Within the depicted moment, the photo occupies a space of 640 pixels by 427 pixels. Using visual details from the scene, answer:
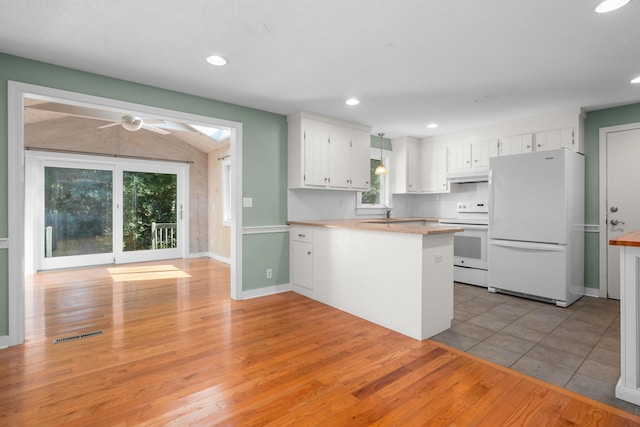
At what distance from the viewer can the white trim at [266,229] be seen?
4027 millimetres

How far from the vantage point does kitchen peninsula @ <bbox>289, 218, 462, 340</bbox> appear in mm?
2756

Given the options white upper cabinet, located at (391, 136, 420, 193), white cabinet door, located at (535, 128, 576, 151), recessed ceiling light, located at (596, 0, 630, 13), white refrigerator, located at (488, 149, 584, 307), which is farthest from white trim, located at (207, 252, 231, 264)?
recessed ceiling light, located at (596, 0, 630, 13)

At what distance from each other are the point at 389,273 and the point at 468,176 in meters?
2.87

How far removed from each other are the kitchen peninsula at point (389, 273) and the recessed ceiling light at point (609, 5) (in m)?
1.74

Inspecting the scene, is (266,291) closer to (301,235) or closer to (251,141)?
(301,235)

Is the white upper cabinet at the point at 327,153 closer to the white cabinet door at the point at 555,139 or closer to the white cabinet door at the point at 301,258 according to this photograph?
the white cabinet door at the point at 301,258

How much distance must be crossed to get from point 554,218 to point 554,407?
100 inches

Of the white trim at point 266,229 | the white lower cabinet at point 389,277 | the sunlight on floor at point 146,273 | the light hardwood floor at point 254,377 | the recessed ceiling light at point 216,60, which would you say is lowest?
the light hardwood floor at point 254,377

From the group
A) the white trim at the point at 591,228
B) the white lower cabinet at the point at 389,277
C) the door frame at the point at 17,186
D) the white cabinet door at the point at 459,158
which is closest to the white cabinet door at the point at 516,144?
the white cabinet door at the point at 459,158

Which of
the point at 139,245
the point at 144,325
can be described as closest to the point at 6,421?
the point at 144,325

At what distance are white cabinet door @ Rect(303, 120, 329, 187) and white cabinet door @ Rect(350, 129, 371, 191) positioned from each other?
1.66ft

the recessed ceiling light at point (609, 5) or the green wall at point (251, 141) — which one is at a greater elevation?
the recessed ceiling light at point (609, 5)

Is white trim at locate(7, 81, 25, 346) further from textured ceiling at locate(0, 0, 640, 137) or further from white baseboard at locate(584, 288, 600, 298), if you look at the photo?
white baseboard at locate(584, 288, 600, 298)

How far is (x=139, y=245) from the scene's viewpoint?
6621 mm
